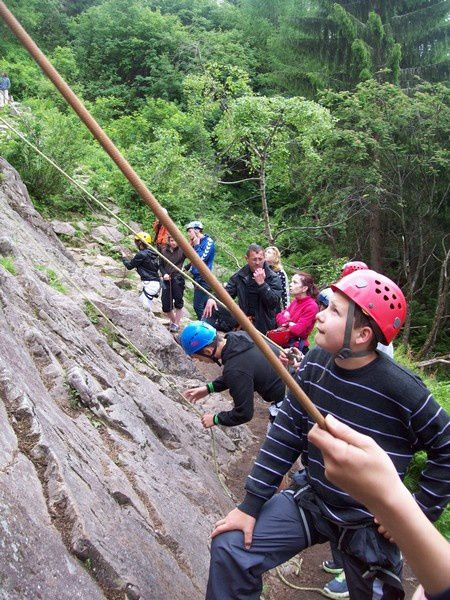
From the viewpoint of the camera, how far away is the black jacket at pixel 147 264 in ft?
29.8

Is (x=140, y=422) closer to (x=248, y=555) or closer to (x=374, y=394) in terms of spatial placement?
(x=248, y=555)

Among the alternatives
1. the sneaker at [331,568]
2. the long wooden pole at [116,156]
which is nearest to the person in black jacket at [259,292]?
the sneaker at [331,568]

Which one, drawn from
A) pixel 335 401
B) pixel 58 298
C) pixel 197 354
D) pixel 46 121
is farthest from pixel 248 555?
pixel 46 121

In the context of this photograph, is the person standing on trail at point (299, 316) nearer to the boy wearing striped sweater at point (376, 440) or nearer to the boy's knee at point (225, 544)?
the boy wearing striped sweater at point (376, 440)

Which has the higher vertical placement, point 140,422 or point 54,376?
point 54,376

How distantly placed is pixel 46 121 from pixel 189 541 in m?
13.3

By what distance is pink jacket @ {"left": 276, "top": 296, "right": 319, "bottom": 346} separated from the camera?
601cm

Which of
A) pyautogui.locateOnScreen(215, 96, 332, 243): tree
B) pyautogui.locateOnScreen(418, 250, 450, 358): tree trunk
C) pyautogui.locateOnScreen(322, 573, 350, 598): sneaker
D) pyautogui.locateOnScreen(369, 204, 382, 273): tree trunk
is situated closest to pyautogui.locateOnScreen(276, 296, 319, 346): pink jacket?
pyautogui.locateOnScreen(322, 573, 350, 598): sneaker

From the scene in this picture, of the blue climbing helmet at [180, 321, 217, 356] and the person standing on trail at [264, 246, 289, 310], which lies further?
the person standing on trail at [264, 246, 289, 310]

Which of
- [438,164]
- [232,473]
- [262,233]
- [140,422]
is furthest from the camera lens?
[262,233]

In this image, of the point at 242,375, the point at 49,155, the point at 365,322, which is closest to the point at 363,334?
the point at 365,322

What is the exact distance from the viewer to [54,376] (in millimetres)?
4113

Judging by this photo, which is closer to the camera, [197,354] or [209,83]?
[197,354]

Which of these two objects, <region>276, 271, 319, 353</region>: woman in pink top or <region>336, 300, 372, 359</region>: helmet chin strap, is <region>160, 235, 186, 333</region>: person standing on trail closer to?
<region>276, 271, 319, 353</region>: woman in pink top
